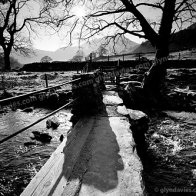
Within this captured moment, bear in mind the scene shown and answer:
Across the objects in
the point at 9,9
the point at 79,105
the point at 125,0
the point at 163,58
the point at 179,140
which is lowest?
the point at 179,140

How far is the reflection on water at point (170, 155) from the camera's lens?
9.85 ft

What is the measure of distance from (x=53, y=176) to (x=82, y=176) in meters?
0.34

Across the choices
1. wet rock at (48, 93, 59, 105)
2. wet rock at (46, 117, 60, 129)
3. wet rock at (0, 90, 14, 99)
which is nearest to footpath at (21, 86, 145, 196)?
wet rock at (46, 117, 60, 129)

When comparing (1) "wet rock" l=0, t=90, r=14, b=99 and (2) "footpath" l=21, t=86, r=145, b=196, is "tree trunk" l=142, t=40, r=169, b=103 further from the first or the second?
(1) "wet rock" l=0, t=90, r=14, b=99

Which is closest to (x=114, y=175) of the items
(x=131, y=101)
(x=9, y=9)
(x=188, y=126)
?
(x=188, y=126)

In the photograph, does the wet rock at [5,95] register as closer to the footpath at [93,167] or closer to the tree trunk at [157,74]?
the footpath at [93,167]

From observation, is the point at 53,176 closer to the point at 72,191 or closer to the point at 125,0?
the point at 72,191

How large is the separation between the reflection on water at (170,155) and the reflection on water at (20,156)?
2397mm

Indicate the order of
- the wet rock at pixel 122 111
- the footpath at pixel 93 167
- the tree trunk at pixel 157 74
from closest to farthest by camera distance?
the footpath at pixel 93 167
the wet rock at pixel 122 111
the tree trunk at pixel 157 74

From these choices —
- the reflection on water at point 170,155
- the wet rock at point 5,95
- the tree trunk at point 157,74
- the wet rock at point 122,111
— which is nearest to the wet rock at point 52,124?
the wet rock at point 122,111

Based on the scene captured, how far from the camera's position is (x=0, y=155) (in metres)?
3.88

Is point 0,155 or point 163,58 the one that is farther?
point 163,58

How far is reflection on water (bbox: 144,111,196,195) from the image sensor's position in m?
3.00

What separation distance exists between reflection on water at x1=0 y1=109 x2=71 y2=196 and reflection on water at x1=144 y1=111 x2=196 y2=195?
2397 millimetres
